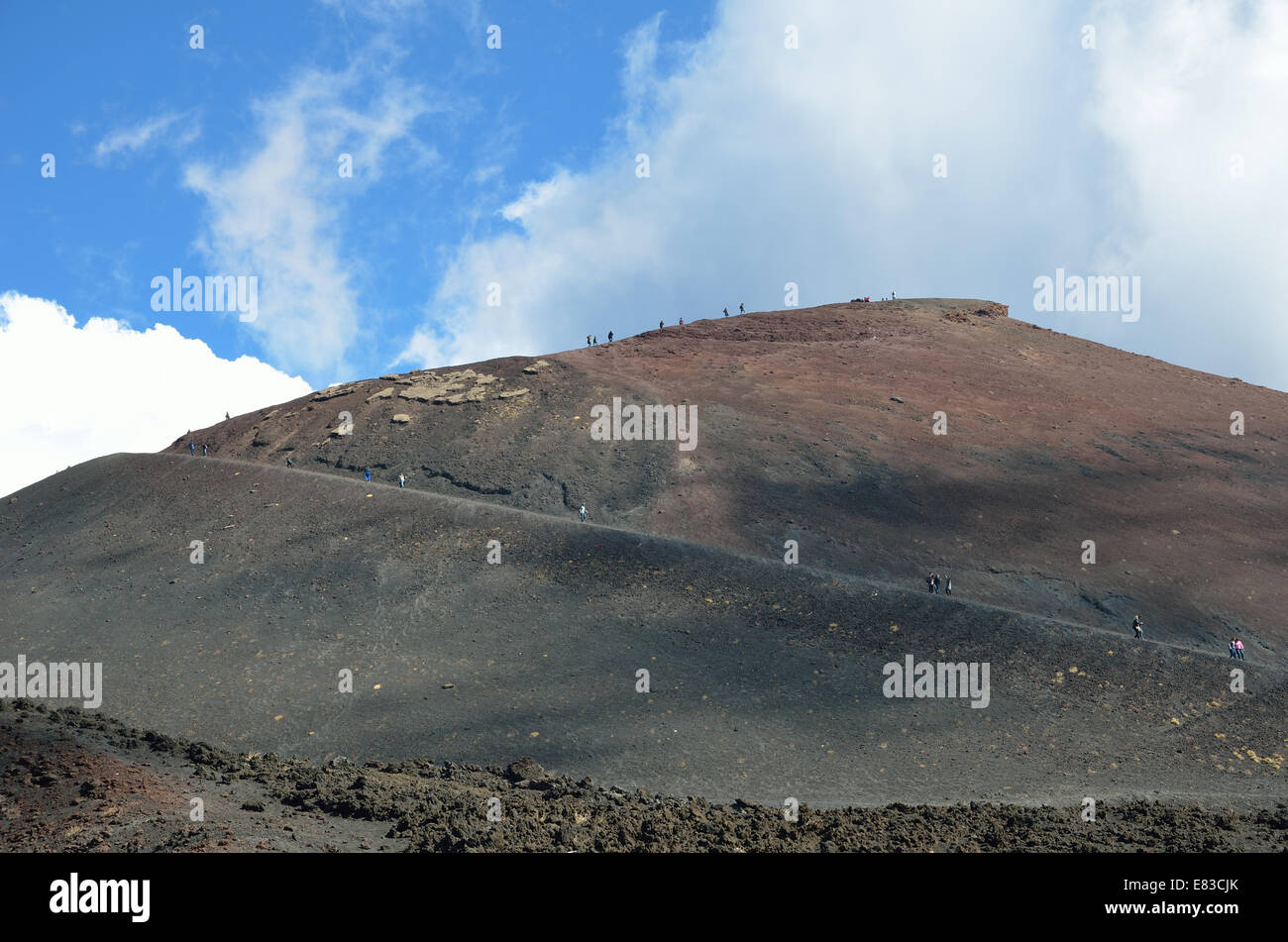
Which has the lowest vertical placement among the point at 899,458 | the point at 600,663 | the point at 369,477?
the point at 600,663

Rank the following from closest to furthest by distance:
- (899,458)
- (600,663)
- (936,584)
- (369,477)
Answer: (600,663) < (936,584) < (369,477) < (899,458)

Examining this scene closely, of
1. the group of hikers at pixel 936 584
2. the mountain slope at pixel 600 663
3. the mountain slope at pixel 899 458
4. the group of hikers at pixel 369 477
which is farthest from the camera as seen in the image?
the group of hikers at pixel 369 477

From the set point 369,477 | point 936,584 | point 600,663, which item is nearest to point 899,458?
point 936,584

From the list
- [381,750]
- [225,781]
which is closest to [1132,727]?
[381,750]

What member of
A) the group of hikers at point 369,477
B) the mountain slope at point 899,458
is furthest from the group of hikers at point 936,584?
Answer: the group of hikers at point 369,477

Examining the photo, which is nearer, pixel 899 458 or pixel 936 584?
pixel 936 584

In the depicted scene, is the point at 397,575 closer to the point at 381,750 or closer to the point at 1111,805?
the point at 381,750

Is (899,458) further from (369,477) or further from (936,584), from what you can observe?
(369,477)

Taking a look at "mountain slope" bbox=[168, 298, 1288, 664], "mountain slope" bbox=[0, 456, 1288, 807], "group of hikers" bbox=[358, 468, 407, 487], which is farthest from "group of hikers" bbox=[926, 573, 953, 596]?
"group of hikers" bbox=[358, 468, 407, 487]

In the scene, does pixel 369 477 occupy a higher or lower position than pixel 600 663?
higher

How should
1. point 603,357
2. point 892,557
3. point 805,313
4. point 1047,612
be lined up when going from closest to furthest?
point 1047,612 < point 892,557 < point 603,357 < point 805,313

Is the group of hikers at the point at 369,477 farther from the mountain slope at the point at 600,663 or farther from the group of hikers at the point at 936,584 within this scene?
the group of hikers at the point at 936,584
